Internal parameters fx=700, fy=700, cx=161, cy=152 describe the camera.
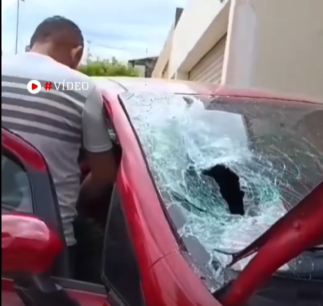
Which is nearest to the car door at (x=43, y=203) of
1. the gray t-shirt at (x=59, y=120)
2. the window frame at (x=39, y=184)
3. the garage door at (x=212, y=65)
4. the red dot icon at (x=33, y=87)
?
the window frame at (x=39, y=184)

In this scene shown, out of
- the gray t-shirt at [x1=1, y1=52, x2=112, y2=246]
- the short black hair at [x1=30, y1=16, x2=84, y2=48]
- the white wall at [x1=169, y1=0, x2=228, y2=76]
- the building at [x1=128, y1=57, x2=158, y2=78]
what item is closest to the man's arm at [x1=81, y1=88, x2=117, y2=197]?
the gray t-shirt at [x1=1, y1=52, x2=112, y2=246]

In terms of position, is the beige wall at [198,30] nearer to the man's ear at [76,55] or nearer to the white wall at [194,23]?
the white wall at [194,23]

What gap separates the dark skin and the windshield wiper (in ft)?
2.53

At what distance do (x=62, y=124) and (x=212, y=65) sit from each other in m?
9.78

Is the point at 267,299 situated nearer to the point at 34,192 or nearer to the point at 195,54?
the point at 34,192

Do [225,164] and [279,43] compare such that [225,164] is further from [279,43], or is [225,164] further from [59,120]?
[279,43]

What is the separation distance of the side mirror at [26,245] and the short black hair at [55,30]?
4.31 ft

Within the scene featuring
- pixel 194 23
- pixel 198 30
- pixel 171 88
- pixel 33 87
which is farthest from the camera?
pixel 194 23

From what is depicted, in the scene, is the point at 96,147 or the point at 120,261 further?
the point at 96,147

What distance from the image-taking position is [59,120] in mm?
2412

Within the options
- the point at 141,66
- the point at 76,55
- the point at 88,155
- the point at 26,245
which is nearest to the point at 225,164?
the point at 88,155

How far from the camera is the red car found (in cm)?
172

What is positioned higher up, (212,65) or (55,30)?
(212,65)

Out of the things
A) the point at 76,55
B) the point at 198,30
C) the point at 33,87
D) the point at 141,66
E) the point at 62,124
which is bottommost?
the point at 62,124
